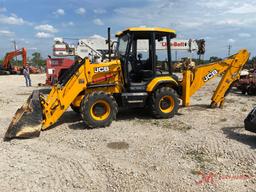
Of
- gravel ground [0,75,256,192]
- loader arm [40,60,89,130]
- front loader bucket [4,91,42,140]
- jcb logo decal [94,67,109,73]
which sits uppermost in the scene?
jcb logo decal [94,67,109,73]

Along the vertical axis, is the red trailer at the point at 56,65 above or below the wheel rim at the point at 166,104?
above

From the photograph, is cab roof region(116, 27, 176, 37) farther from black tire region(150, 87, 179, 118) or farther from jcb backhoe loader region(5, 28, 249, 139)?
black tire region(150, 87, 179, 118)

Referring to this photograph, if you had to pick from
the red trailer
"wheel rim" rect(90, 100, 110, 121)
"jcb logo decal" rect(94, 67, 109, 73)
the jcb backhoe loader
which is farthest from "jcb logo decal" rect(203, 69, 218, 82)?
the red trailer

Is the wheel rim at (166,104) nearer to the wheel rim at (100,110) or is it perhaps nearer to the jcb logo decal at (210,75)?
the wheel rim at (100,110)

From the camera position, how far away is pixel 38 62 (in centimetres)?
6725

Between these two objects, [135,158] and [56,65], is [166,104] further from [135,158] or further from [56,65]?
[56,65]

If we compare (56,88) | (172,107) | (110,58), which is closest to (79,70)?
(56,88)

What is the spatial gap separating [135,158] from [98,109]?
2.42 metres

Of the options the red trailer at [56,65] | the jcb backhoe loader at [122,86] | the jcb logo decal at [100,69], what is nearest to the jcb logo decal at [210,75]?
the jcb backhoe loader at [122,86]

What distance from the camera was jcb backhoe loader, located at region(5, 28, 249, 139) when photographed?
726 centimetres

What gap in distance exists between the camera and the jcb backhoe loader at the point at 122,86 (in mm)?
7262

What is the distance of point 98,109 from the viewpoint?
25.0ft

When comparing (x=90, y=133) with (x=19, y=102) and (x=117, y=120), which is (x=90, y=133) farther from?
(x=19, y=102)

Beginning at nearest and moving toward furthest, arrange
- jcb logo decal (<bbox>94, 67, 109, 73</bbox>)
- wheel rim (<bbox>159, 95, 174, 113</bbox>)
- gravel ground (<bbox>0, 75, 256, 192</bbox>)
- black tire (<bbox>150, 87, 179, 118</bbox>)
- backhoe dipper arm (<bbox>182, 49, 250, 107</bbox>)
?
1. gravel ground (<bbox>0, 75, 256, 192</bbox>)
2. jcb logo decal (<bbox>94, 67, 109, 73</bbox>)
3. black tire (<bbox>150, 87, 179, 118</bbox>)
4. wheel rim (<bbox>159, 95, 174, 113</bbox>)
5. backhoe dipper arm (<bbox>182, 49, 250, 107</bbox>)
